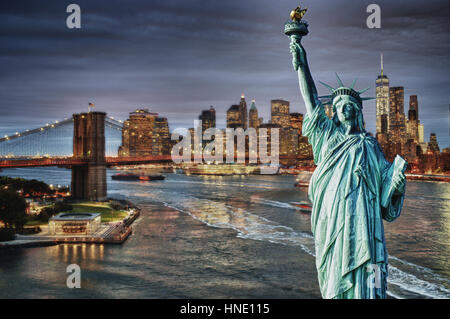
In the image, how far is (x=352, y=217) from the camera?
168 inches

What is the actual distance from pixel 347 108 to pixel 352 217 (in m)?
1.23

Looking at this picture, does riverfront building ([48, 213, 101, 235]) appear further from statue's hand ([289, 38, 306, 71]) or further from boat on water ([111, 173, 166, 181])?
boat on water ([111, 173, 166, 181])

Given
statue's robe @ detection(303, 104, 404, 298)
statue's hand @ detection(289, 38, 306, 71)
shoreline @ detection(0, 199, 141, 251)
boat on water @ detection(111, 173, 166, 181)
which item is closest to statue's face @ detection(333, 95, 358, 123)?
statue's robe @ detection(303, 104, 404, 298)

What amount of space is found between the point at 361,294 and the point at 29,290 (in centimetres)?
1908

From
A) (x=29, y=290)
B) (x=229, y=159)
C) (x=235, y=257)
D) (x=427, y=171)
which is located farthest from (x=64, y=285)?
(x=427, y=171)

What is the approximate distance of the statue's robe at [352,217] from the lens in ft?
13.9

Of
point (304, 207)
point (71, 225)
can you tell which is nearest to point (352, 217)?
point (71, 225)

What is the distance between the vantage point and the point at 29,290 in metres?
19.4

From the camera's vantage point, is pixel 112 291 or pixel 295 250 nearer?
pixel 112 291

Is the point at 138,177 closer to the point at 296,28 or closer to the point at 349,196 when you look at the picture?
the point at 296,28

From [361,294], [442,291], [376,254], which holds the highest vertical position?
[376,254]

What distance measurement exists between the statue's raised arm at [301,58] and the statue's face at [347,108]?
273mm

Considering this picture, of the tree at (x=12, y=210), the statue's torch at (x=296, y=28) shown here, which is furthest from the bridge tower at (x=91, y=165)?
the statue's torch at (x=296, y=28)
